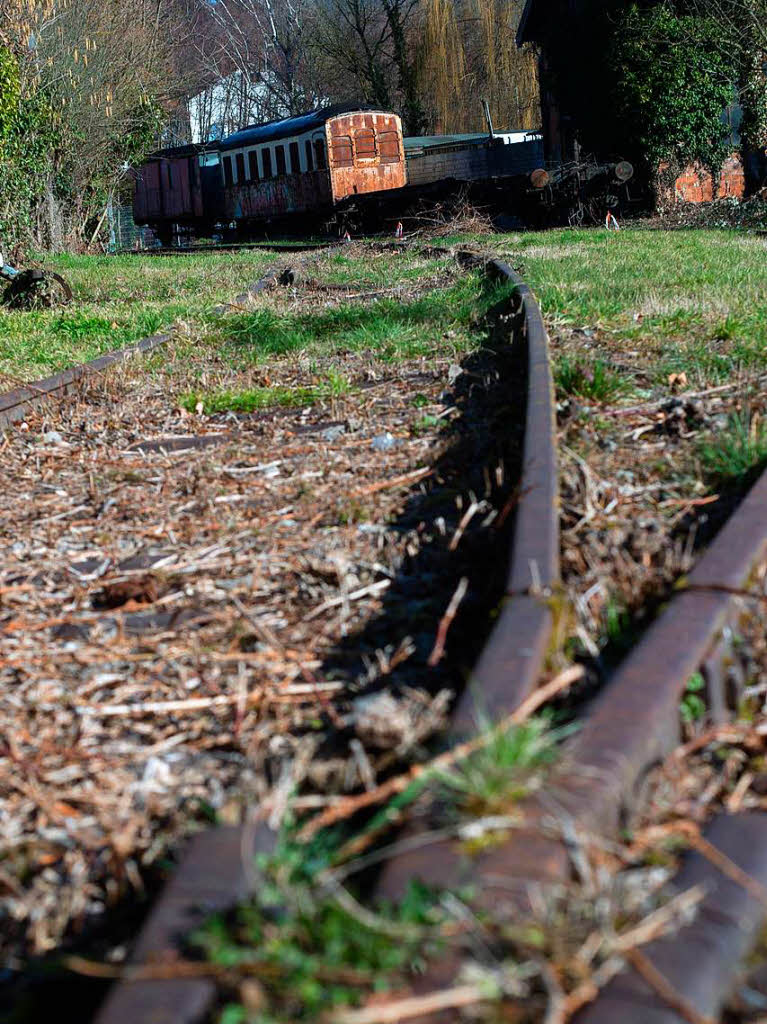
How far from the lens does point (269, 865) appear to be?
3.96ft

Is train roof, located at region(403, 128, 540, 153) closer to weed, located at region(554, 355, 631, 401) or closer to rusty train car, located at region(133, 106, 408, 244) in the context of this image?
rusty train car, located at region(133, 106, 408, 244)

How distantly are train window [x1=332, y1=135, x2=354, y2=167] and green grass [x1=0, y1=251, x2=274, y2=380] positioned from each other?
13.5 metres

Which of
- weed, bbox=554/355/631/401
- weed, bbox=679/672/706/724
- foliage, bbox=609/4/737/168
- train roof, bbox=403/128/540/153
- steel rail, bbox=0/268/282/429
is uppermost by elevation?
train roof, bbox=403/128/540/153

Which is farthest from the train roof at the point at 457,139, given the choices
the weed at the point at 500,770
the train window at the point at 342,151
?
the weed at the point at 500,770

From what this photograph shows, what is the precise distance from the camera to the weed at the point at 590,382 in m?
3.98

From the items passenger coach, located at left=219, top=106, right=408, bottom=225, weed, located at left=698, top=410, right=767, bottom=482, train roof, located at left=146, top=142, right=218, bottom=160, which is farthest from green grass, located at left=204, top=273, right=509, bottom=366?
train roof, located at left=146, top=142, right=218, bottom=160

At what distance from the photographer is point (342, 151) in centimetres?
2783

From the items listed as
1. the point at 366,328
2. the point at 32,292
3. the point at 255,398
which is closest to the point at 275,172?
the point at 32,292

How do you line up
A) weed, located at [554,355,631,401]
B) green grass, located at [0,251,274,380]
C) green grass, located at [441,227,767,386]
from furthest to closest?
green grass, located at [0,251,274,380]
green grass, located at [441,227,767,386]
weed, located at [554,355,631,401]

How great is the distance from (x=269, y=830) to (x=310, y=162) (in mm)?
28897

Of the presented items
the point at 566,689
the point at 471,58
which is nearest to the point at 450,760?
the point at 566,689

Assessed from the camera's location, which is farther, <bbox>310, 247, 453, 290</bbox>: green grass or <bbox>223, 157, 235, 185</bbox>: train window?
<bbox>223, 157, 235, 185</bbox>: train window

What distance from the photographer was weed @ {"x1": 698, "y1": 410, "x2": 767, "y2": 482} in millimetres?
2910

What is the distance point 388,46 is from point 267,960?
57107 millimetres
